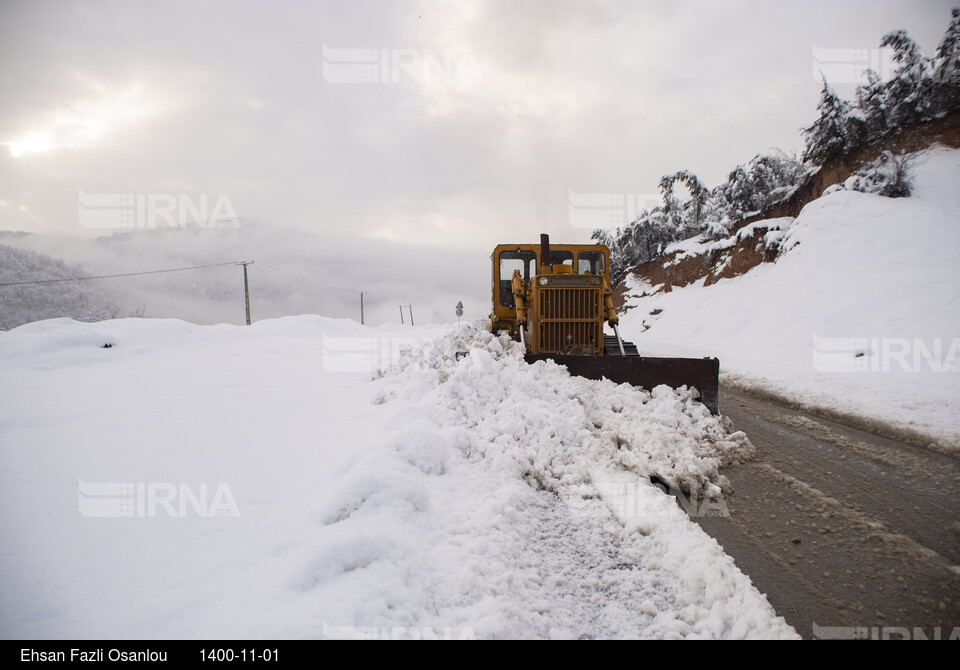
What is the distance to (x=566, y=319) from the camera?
6.72m

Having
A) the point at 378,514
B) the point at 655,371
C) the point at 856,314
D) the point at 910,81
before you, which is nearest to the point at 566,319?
the point at 655,371

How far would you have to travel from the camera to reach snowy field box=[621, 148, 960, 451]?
6.61m

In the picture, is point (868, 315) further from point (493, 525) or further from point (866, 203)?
point (493, 525)

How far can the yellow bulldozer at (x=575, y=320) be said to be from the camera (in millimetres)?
5598

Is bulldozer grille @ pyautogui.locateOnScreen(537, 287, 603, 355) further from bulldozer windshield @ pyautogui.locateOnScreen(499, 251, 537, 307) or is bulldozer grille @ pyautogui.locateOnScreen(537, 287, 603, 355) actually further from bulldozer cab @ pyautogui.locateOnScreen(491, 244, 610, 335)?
bulldozer windshield @ pyautogui.locateOnScreen(499, 251, 537, 307)

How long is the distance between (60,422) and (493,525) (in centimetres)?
490

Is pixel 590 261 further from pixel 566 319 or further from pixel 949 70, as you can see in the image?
pixel 949 70

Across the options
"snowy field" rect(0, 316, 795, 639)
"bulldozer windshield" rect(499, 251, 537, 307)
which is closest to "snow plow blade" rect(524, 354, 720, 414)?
"snowy field" rect(0, 316, 795, 639)

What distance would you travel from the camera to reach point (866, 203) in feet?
48.4

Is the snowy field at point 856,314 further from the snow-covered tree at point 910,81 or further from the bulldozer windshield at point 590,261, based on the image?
the bulldozer windshield at point 590,261

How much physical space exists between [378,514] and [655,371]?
4406mm

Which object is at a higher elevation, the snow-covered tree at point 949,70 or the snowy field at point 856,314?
the snow-covered tree at point 949,70

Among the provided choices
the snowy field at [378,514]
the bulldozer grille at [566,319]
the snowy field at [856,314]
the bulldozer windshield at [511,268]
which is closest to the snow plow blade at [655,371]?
the snowy field at [378,514]
